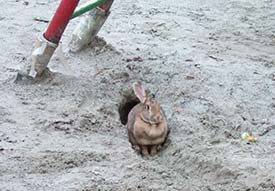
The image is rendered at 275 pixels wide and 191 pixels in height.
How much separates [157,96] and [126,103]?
17cm

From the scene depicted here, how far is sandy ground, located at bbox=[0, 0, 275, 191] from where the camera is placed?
2.25m

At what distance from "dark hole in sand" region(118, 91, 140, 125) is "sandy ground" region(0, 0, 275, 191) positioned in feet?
0.15

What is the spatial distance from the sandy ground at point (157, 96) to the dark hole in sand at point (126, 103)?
0.15 ft

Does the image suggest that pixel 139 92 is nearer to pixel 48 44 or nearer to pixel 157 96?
pixel 157 96

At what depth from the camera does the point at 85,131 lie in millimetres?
2559

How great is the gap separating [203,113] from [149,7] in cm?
163

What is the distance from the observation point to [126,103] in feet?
9.76

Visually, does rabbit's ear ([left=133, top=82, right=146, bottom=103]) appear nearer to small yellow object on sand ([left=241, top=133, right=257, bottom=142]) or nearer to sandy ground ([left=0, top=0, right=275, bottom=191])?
sandy ground ([left=0, top=0, right=275, bottom=191])

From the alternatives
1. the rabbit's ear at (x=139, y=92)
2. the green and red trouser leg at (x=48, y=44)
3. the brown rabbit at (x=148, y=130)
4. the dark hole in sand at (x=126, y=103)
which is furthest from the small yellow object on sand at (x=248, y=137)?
the green and red trouser leg at (x=48, y=44)

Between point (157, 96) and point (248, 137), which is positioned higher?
point (248, 137)

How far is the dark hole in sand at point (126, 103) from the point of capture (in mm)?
2921

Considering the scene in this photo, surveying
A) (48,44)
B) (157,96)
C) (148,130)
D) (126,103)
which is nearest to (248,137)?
(148,130)

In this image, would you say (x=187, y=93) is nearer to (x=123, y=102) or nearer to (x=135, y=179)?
(x=123, y=102)

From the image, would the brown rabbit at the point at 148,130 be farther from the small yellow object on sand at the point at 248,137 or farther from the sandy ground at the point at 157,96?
the small yellow object on sand at the point at 248,137
